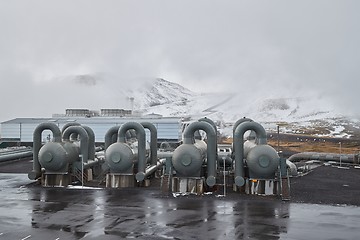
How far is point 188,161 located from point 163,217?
9.37 meters

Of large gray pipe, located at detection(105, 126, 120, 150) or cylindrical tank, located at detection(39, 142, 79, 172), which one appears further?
large gray pipe, located at detection(105, 126, 120, 150)

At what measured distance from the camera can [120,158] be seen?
37156mm

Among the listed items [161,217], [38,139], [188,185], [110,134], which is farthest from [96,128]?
[161,217]

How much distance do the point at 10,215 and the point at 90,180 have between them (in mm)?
16894

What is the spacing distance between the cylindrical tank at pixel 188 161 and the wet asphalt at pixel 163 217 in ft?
8.82

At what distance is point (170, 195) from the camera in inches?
1305

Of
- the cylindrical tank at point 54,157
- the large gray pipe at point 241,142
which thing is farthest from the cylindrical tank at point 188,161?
the cylindrical tank at point 54,157

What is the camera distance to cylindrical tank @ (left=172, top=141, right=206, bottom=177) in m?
34.3

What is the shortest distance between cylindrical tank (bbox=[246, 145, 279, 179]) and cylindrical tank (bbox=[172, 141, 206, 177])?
444 centimetres

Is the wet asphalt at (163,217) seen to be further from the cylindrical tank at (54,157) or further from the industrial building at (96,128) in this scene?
the industrial building at (96,128)

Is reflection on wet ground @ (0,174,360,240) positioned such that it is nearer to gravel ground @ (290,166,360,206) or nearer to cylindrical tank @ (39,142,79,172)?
gravel ground @ (290,166,360,206)

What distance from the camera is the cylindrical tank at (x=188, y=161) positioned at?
34.3 metres

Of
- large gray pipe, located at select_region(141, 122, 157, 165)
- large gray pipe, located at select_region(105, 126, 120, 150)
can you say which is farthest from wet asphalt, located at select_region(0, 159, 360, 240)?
large gray pipe, located at select_region(141, 122, 157, 165)

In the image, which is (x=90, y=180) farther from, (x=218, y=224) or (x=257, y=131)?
(x=218, y=224)
